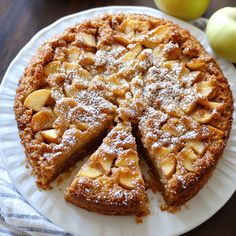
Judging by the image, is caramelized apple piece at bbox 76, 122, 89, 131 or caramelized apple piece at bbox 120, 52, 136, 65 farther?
caramelized apple piece at bbox 120, 52, 136, 65

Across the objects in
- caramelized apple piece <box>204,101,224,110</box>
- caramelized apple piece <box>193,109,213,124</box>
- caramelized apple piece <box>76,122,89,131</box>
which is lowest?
caramelized apple piece <box>76,122,89,131</box>

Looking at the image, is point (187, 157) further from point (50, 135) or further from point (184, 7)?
point (184, 7)

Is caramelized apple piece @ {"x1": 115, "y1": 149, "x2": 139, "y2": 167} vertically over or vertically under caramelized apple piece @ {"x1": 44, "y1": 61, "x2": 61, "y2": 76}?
under

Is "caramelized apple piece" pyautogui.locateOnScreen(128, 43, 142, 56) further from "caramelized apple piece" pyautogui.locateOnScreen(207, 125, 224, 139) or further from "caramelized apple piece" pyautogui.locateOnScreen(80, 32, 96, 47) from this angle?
"caramelized apple piece" pyautogui.locateOnScreen(207, 125, 224, 139)

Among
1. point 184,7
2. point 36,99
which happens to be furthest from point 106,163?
point 184,7

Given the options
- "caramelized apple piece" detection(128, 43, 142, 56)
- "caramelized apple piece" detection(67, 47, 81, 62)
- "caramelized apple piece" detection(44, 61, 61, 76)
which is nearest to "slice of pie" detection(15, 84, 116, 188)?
"caramelized apple piece" detection(44, 61, 61, 76)

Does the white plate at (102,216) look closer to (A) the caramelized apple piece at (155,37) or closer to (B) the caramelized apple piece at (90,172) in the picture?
(B) the caramelized apple piece at (90,172)

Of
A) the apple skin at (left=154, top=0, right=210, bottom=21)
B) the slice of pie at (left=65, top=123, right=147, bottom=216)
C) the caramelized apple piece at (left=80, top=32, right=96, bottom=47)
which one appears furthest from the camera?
the apple skin at (left=154, top=0, right=210, bottom=21)
